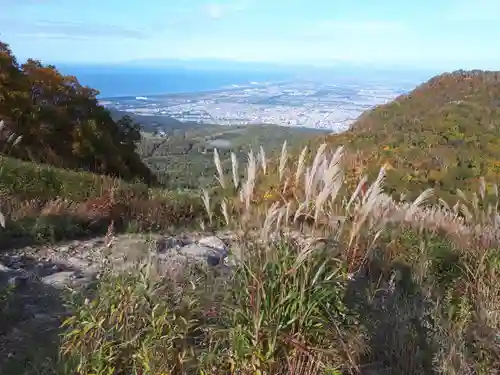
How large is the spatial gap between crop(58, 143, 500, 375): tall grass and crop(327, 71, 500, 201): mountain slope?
7.88 metres

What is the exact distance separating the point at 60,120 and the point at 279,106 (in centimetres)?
3300

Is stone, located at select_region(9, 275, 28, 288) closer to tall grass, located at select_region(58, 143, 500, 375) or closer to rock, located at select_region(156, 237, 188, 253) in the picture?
tall grass, located at select_region(58, 143, 500, 375)

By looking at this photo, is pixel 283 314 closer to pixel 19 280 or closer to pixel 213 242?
pixel 19 280

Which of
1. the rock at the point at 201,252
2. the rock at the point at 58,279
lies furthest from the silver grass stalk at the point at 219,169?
the rock at the point at 58,279

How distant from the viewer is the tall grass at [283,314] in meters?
2.75

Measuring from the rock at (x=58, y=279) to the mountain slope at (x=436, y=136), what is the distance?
7893 mm

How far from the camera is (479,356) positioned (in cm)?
357

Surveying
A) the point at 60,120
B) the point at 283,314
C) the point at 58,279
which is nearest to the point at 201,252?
the point at 58,279

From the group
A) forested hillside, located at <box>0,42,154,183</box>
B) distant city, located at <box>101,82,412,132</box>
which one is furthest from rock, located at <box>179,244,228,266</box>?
distant city, located at <box>101,82,412,132</box>

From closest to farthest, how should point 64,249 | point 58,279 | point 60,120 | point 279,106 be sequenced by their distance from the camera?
1. point 58,279
2. point 64,249
3. point 60,120
4. point 279,106

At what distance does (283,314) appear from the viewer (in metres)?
2.77

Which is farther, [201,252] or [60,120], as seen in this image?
[60,120]

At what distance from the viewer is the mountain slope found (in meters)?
17.6

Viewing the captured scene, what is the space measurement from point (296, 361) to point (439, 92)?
34294mm
